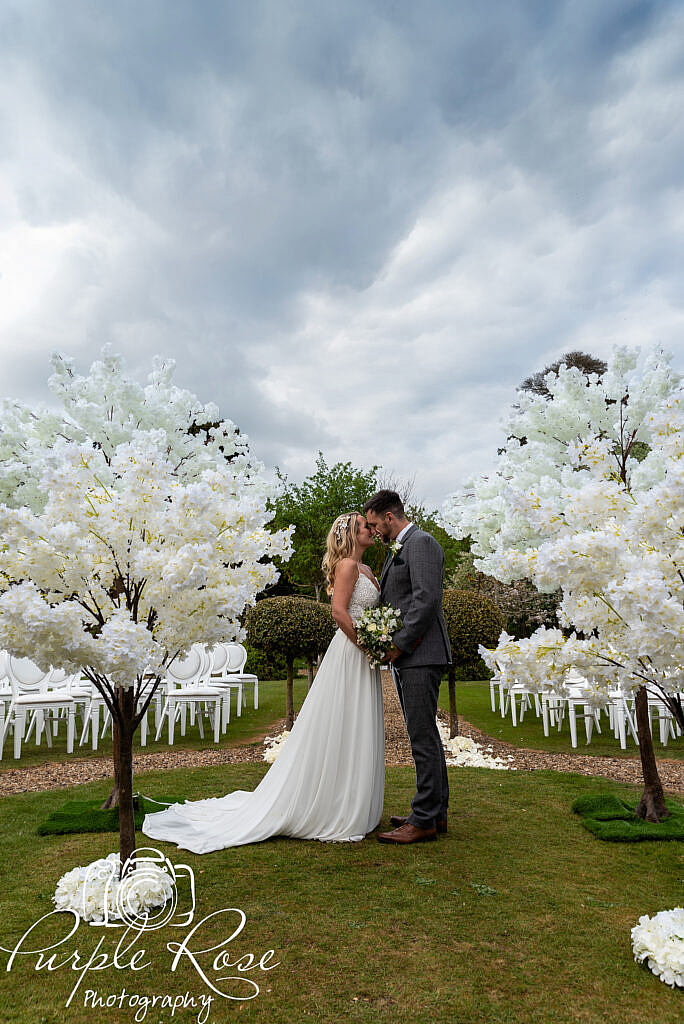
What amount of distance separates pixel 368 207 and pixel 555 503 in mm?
7465

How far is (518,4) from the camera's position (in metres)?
5.45

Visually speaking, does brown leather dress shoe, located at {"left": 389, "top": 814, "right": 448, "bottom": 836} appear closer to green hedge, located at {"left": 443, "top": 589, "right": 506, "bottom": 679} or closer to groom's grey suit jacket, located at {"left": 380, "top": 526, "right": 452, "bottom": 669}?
groom's grey suit jacket, located at {"left": 380, "top": 526, "right": 452, "bottom": 669}

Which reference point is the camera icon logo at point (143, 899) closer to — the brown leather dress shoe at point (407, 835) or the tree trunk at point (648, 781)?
the brown leather dress shoe at point (407, 835)

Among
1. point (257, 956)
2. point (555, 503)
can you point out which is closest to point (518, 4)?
point (555, 503)

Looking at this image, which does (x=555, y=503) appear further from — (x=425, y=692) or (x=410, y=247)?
(x=410, y=247)

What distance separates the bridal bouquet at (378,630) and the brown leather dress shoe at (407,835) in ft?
3.59

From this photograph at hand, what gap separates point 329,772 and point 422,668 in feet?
3.13

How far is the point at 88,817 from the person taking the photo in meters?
4.68

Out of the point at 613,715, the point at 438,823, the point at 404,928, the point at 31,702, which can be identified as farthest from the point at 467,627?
the point at 404,928

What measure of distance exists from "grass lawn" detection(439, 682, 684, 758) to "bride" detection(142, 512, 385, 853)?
498 cm

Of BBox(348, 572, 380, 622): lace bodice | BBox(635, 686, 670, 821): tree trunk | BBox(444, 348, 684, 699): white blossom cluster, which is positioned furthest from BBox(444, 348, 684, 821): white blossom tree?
BBox(635, 686, 670, 821): tree trunk

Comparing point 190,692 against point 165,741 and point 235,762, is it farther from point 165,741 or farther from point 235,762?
point 235,762

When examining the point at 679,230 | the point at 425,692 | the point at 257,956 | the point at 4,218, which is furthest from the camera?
the point at 4,218

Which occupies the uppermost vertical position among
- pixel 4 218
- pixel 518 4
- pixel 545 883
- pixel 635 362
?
pixel 4 218
